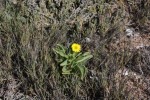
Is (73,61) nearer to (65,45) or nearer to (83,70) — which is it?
(83,70)

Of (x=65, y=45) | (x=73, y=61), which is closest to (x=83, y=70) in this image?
(x=73, y=61)

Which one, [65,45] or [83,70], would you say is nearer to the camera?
[83,70]

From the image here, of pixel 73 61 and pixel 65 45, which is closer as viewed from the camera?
pixel 73 61

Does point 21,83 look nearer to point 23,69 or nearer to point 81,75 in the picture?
point 23,69

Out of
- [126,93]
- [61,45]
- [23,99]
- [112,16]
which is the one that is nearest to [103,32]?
[112,16]
